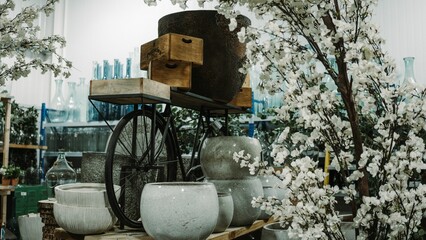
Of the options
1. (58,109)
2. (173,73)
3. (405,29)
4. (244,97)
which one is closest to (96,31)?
(58,109)

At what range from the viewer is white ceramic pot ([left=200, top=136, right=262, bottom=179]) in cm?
142

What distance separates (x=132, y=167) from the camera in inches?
52.7

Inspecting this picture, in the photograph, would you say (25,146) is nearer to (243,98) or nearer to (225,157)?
(243,98)

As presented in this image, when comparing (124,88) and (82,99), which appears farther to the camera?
(82,99)

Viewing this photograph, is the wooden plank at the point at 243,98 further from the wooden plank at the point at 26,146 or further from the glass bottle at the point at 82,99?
the wooden plank at the point at 26,146

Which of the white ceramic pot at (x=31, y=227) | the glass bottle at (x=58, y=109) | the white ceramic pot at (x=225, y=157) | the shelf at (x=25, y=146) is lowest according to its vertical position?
the white ceramic pot at (x=31, y=227)

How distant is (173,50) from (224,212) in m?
0.50

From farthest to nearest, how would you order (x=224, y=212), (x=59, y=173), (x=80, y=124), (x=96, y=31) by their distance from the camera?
(x=96, y=31) → (x=80, y=124) → (x=59, y=173) → (x=224, y=212)

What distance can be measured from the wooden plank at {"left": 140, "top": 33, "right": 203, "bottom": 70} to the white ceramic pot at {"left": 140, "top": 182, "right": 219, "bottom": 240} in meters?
0.43

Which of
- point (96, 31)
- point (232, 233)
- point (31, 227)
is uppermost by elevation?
point (96, 31)

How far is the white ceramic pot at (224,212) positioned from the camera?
127cm

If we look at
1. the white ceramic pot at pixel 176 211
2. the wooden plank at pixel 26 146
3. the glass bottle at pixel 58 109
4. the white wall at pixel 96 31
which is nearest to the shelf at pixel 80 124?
the glass bottle at pixel 58 109

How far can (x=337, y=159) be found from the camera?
78cm

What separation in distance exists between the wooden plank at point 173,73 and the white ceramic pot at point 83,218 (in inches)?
16.5
